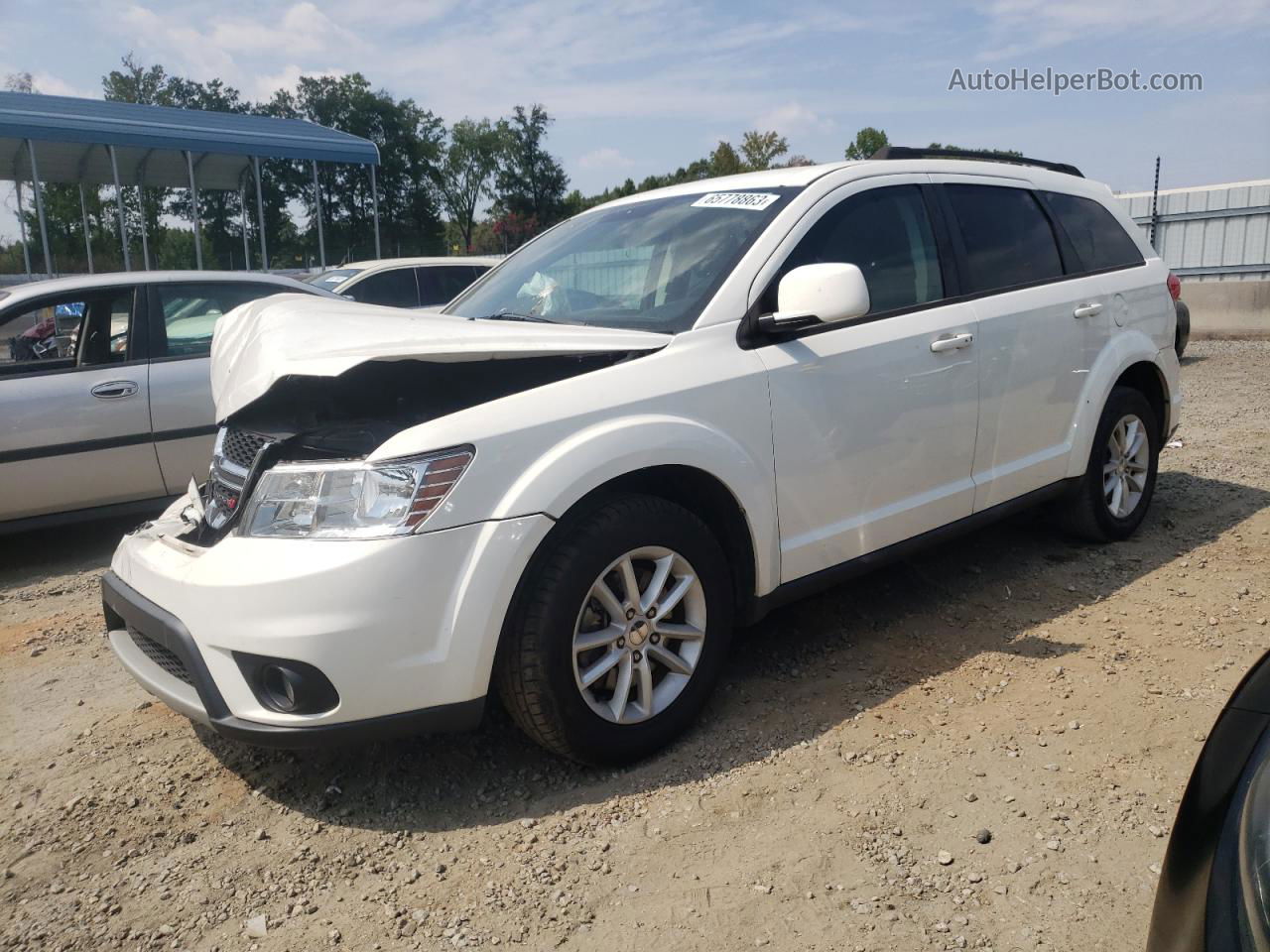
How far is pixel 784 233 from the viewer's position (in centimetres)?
328

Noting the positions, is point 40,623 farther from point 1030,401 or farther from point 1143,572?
point 1143,572

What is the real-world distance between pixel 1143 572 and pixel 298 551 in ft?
12.3

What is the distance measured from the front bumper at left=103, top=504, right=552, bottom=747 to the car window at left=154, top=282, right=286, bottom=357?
3413mm

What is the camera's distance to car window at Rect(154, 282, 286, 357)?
18.3ft

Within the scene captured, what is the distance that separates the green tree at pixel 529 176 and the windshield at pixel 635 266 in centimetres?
5854

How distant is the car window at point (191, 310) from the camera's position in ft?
18.3

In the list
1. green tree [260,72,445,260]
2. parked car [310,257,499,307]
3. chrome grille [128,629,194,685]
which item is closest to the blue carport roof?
parked car [310,257,499,307]

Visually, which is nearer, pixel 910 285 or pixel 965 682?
pixel 965 682

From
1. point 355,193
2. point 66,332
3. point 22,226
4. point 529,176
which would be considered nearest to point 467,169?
point 529,176

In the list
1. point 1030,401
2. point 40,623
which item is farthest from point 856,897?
point 40,623

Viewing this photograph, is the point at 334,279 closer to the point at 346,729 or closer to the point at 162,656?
the point at 162,656

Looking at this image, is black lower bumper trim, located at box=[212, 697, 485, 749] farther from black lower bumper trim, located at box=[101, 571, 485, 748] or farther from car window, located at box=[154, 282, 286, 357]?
car window, located at box=[154, 282, 286, 357]

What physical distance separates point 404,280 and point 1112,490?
25.3ft

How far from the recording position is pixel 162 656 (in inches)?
112
